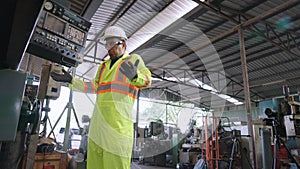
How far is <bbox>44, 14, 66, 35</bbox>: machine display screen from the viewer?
98 cm

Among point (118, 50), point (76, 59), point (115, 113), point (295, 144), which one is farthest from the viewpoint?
point (295, 144)

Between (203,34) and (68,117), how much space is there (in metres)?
4.25

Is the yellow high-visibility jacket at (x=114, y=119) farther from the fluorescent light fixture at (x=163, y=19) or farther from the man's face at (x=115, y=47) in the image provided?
the fluorescent light fixture at (x=163, y=19)

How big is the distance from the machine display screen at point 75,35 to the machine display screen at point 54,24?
4 cm

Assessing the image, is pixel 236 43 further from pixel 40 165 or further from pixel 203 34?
pixel 40 165

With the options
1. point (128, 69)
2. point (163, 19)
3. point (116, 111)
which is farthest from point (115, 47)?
point (163, 19)

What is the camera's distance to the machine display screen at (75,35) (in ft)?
3.52

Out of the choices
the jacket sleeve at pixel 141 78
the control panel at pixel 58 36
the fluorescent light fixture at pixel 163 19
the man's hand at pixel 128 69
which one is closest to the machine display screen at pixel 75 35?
the control panel at pixel 58 36

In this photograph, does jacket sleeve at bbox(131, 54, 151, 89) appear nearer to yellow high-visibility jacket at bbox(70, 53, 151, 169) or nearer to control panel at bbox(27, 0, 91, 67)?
yellow high-visibility jacket at bbox(70, 53, 151, 169)

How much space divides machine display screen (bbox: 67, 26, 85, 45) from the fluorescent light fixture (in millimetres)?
3264

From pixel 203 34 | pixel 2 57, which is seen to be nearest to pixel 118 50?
pixel 2 57

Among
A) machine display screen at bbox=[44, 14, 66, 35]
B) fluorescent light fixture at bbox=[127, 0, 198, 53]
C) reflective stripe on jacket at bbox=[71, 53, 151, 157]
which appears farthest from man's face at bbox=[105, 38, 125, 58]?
fluorescent light fixture at bbox=[127, 0, 198, 53]

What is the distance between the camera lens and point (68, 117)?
8.36 ft

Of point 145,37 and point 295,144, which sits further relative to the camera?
point 145,37
